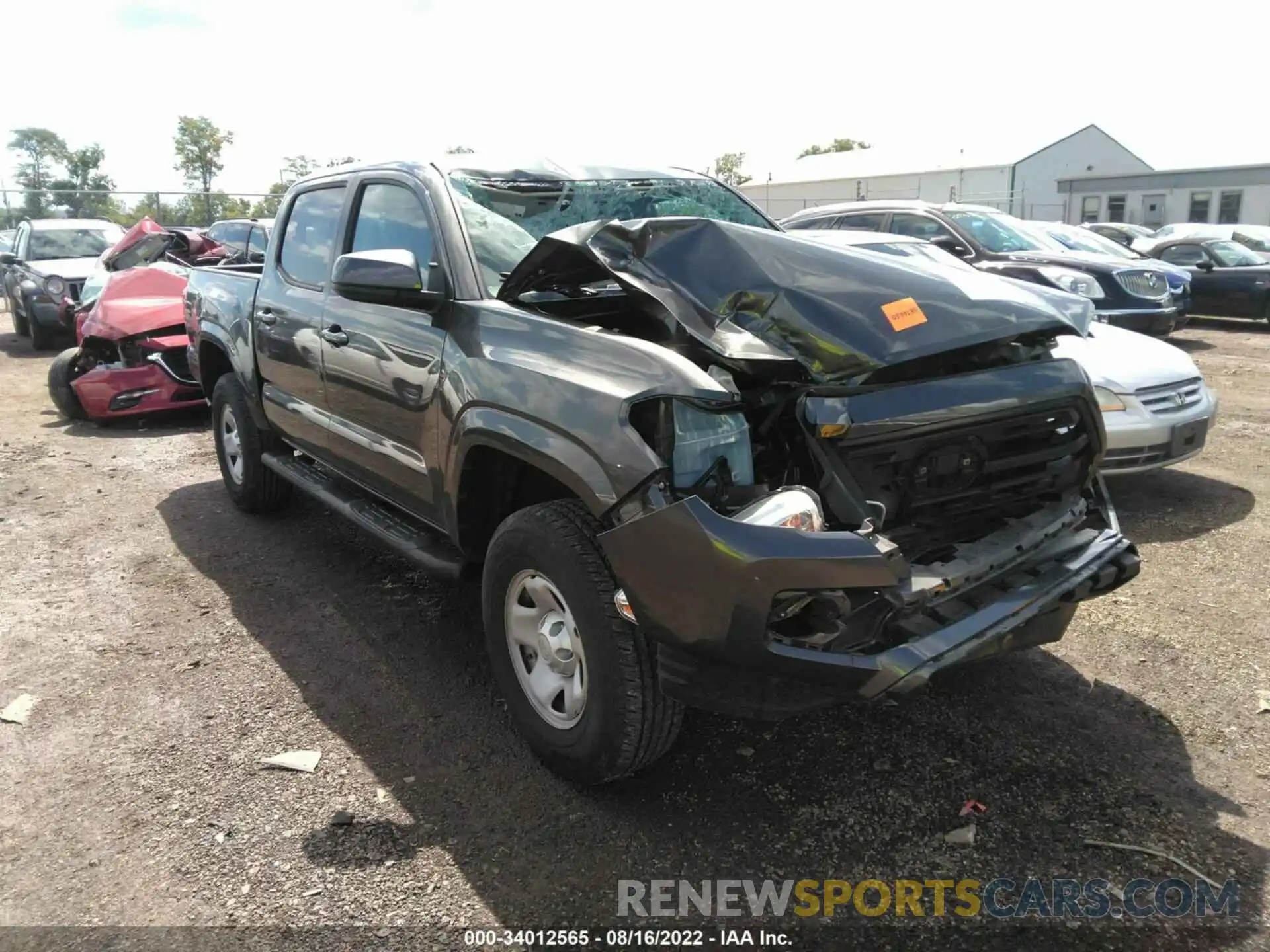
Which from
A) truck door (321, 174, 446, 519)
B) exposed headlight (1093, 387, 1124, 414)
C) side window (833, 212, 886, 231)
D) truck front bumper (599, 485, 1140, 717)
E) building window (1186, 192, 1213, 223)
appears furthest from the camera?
building window (1186, 192, 1213, 223)

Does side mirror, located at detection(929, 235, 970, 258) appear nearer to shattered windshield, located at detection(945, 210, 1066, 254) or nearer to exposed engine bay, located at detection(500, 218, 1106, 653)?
shattered windshield, located at detection(945, 210, 1066, 254)

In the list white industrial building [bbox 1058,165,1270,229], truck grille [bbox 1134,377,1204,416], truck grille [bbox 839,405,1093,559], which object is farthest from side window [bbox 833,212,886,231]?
white industrial building [bbox 1058,165,1270,229]

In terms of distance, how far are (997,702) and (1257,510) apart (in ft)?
10.5

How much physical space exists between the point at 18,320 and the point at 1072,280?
1513 cm

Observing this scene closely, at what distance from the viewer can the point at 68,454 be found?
25.3ft

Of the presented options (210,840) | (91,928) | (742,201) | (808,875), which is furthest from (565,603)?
(742,201)

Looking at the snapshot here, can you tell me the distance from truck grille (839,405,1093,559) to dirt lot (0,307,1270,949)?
2.68ft

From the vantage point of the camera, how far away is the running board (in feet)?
11.8

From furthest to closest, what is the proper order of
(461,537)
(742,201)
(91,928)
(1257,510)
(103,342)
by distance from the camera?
(103,342) < (1257,510) < (742,201) < (461,537) < (91,928)

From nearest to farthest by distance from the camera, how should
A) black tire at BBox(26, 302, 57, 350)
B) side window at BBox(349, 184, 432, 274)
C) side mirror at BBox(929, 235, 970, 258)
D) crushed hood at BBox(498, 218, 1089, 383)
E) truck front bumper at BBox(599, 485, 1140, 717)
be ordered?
truck front bumper at BBox(599, 485, 1140, 717), crushed hood at BBox(498, 218, 1089, 383), side window at BBox(349, 184, 432, 274), side mirror at BBox(929, 235, 970, 258), black tire at BBox(26, 302, 57, 350)

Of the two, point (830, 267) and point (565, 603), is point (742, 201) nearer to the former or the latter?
point (830, 267)

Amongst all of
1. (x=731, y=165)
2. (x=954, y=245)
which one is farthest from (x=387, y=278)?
(x=731, y=165)

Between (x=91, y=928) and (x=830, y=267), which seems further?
(x=830, y=267)

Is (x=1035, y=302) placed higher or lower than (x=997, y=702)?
higher
